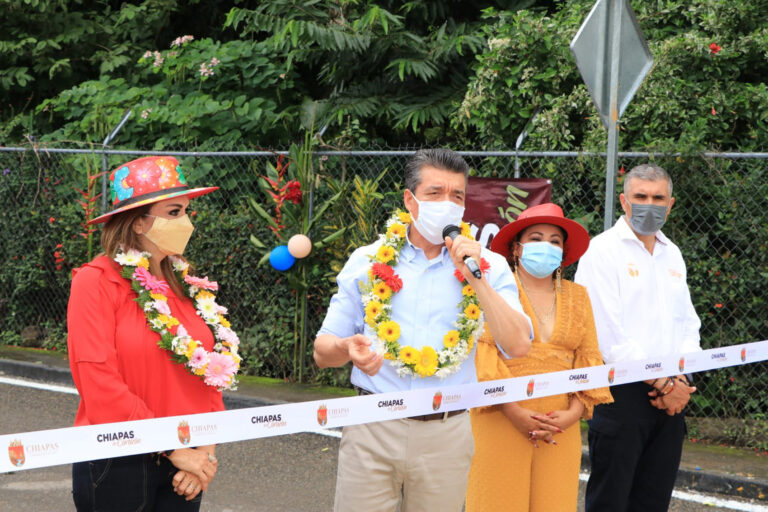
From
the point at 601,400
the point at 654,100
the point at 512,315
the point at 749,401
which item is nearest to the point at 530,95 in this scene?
the point at 654,100

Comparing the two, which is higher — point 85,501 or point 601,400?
point 601,400

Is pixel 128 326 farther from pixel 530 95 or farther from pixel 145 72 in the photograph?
pixel 145 72

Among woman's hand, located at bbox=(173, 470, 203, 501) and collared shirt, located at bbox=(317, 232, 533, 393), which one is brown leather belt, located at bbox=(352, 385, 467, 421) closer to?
collared shirt, located at bbox=(317, 232, 533, 393)

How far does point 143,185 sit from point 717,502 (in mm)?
4267

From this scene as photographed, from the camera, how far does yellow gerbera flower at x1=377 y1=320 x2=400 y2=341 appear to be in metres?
3.13

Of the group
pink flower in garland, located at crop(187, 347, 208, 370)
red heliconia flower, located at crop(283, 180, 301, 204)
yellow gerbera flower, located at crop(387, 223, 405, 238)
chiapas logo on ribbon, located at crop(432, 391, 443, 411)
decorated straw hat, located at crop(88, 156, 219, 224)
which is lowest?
chiapas logo on ribbon, located at crop(432, 391, 443, 411)

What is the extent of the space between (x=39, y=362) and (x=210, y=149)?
307cm

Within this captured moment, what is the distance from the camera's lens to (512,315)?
3117mm

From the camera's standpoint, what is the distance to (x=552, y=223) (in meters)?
3.92

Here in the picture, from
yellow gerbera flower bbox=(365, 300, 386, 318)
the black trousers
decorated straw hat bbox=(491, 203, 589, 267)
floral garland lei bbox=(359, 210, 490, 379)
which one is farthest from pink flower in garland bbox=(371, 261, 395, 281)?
the black trousers

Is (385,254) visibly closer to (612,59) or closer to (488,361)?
(488,361)

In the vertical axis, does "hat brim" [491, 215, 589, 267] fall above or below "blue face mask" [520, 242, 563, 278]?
above

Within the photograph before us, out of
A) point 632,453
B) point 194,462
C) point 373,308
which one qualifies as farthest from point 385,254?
point 632,453

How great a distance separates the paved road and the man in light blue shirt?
7.79ft
